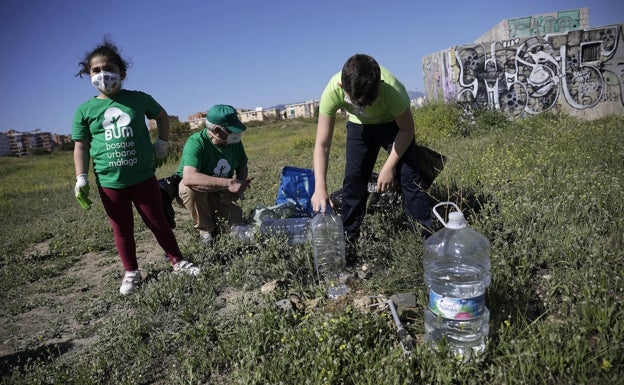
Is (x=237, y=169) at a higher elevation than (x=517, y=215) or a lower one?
higher

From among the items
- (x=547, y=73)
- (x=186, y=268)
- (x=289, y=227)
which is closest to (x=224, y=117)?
(x=289, y=227)

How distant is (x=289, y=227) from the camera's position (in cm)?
404

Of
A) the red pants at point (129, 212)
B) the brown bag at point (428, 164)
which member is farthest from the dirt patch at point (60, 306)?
the brown bag at point (428, 164)

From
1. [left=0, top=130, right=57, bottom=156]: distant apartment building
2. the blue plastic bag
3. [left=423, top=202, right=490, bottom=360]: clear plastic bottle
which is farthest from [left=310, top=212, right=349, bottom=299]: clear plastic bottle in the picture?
[left=0, top=130, right=57, bottom=156]: distant apartment building

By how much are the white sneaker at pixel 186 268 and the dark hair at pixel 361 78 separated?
2.07 metres

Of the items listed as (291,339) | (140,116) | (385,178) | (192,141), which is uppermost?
(140,116)

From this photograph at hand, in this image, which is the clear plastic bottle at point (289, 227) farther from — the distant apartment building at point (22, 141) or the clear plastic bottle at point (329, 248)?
the distant apartment building at point (22, 141)

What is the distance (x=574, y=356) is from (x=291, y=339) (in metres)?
1.40

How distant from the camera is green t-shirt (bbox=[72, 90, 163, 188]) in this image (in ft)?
10.6

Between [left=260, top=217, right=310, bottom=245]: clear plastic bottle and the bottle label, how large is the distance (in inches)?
74.9

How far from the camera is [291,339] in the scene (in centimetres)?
219

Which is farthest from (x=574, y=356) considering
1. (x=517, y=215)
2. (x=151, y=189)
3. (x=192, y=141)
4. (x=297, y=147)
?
(x=297, y=147)

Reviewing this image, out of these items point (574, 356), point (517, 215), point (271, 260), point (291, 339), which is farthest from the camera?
point (271, 260)

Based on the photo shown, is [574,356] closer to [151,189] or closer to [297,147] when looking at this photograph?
[151,189]
